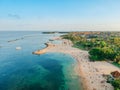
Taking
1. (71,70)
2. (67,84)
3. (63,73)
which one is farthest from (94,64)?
(67,84)

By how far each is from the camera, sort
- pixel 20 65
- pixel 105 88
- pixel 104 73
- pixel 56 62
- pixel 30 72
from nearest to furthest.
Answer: pixel 105 88 → pixel 104 73 → pixel 30 72 → pixel 20 65 → pixel 56 62

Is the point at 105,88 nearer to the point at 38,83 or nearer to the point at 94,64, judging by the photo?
the point at 38,83

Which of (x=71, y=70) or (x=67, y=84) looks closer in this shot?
(x=67, y=84)

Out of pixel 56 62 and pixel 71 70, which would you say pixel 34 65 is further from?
pixel 71 70

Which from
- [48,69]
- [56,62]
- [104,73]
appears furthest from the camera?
[56,62]

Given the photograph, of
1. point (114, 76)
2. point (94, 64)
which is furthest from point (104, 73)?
point (94, 64)

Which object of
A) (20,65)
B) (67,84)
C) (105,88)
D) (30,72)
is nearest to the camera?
(105,88)

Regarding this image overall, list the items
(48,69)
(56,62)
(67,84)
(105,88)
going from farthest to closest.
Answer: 1. (56,62)
2. (48,69)
3. (67,84)
4. (105,88)

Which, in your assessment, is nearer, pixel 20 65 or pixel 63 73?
pixel 63 73
